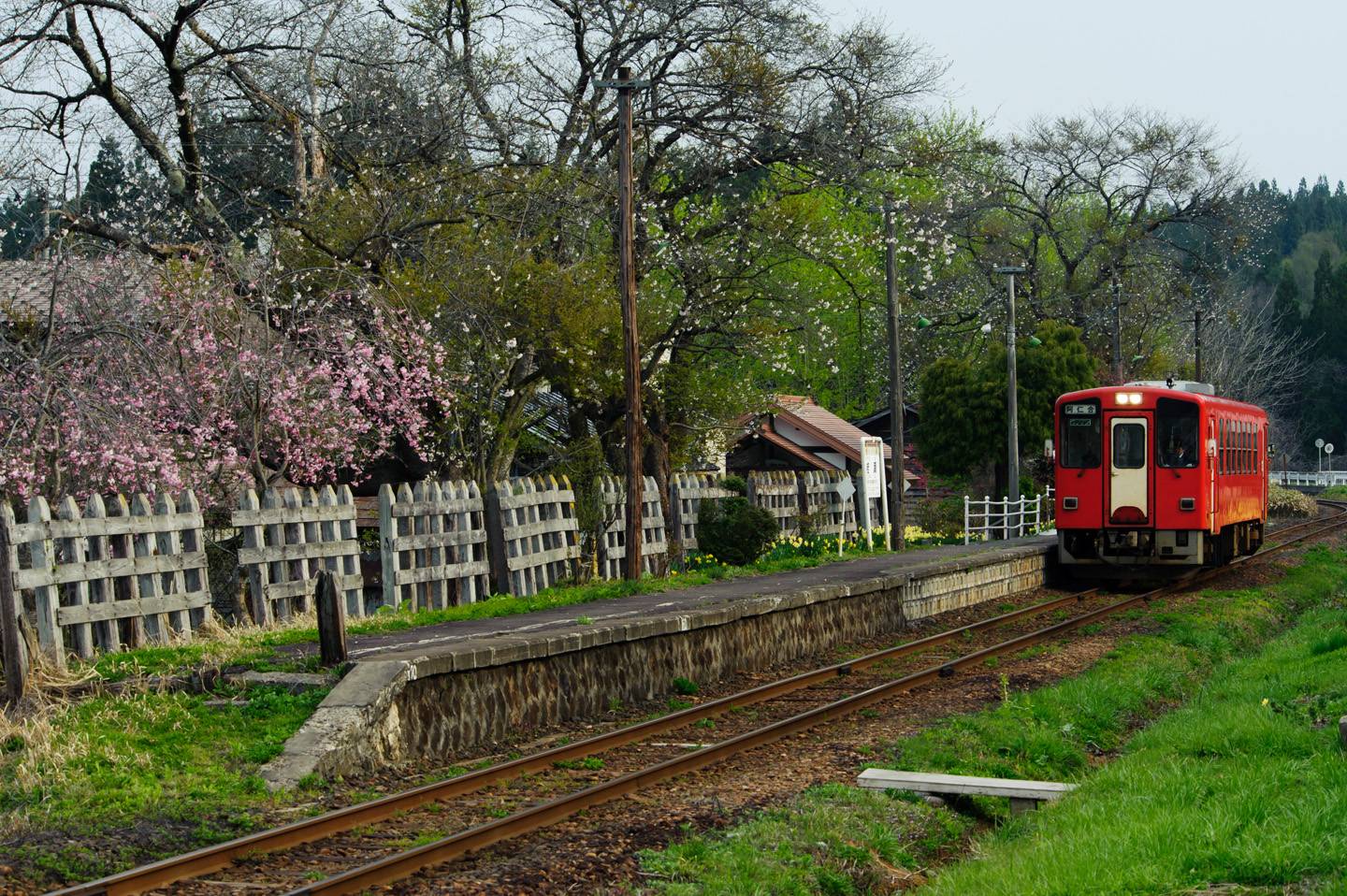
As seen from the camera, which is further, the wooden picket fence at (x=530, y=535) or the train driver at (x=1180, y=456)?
the train driver at (x=1180, y=456)

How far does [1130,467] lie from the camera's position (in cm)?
2273

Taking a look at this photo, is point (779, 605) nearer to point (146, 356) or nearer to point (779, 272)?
point (146, 356)

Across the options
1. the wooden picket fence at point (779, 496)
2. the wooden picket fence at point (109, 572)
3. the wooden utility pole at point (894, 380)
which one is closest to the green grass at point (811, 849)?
the wooden picket fence at point (109, 572)

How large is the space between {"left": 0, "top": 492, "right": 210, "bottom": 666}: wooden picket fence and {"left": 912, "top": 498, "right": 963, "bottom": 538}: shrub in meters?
28.3

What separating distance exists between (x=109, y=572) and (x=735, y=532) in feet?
44.9

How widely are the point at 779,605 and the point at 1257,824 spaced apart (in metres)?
9.35

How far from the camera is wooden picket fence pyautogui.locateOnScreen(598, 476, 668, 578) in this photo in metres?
20.5

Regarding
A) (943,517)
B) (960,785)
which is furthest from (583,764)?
(943,517)

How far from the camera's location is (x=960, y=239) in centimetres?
5631

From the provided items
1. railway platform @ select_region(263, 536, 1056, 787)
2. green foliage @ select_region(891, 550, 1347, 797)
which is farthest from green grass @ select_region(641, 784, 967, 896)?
railway platform @ select_region(263, 536, 1056, 787)

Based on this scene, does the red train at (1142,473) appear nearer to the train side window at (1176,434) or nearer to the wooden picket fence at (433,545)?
the train side window at (1176,434)

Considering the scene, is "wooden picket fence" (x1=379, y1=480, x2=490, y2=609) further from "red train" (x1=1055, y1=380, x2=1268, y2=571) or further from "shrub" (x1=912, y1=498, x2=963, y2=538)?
"shrub" (x1=912, y1=498, x2=963, y2=538)

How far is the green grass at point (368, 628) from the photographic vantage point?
1090 cm

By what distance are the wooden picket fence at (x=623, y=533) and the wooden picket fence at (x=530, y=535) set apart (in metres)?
1.01
